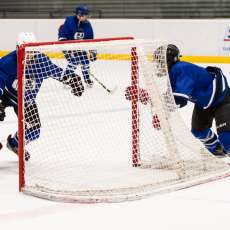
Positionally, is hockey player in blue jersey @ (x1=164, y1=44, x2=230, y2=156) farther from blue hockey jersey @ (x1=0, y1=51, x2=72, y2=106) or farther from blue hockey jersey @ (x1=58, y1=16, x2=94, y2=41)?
blue hockey jersey @ (x1=58, y1=16, x2=94, y2=41)

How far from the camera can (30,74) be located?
135 inches

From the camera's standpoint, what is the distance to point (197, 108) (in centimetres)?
386

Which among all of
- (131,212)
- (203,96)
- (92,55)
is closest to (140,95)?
(203,96)

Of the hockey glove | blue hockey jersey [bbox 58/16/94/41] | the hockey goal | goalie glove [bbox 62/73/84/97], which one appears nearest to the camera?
the hockey goal

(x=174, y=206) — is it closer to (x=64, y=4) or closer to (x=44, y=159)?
Result: (x=44, y=159)

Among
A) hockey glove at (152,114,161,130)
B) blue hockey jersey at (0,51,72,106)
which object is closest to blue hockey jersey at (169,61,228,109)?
hockey glove at (152,114,161,130)

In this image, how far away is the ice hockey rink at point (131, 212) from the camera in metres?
2.68

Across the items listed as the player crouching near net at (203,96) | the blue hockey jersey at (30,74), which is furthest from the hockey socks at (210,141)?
the blue hockey jersey at (30,74)

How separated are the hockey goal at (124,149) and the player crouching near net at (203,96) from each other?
2.2 inches

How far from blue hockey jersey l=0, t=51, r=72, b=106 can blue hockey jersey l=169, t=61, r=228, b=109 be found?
2.07 ft

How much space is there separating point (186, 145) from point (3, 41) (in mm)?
7437

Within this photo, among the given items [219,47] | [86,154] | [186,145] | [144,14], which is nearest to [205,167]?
[186,145]

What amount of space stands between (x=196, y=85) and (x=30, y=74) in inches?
34.0

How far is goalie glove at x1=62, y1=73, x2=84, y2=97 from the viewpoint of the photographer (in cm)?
365
